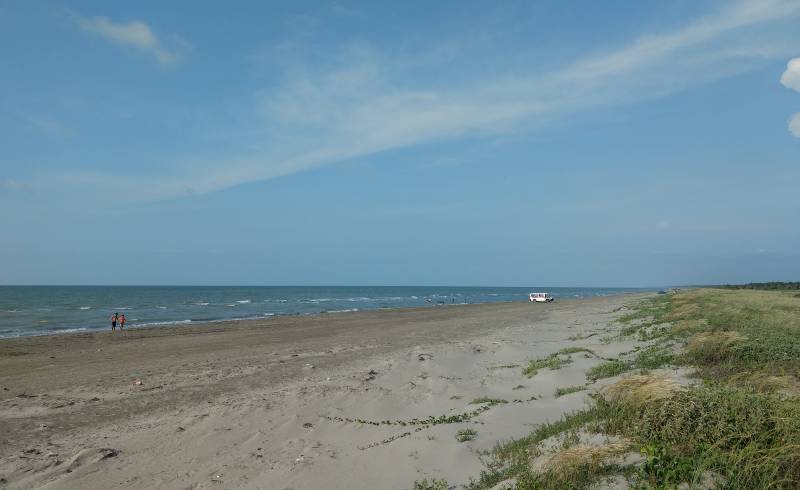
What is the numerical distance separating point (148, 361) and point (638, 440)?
20.4 metres

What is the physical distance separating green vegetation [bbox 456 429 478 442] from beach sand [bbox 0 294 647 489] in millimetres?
110

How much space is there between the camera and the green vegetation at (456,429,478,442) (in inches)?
307

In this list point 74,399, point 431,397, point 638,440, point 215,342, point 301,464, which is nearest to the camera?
point 638,440

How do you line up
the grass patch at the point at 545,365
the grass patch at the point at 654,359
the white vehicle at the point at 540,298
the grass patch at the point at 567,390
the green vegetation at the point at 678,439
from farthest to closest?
the white vehicle at the point at 540,298, the grass patch at the point at 545,365, the grass patch at the point at 654,359, the grass patch at the point at 567,390, the green vegetation at the point at 678,439

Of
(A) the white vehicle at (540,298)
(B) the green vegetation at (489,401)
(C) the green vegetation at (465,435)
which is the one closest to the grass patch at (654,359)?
(B) the green vegetation at (489,401)

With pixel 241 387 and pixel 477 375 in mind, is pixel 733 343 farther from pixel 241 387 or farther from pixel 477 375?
pixel 241 387

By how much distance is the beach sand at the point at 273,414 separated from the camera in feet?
25.3

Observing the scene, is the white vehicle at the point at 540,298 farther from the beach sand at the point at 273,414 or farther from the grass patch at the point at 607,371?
the grass patch at the point at 607,371

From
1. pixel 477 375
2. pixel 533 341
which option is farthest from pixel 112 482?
pixel 533 341

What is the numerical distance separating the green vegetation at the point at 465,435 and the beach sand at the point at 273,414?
110mm

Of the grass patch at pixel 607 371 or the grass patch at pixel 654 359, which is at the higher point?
the grass patch at pixel 654 359

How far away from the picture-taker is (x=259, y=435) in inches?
377

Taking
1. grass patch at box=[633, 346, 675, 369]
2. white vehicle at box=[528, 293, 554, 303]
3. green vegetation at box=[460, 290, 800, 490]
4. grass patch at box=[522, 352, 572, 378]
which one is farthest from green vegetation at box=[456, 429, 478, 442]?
white vehicle at box=[528, 293, 554, 303]

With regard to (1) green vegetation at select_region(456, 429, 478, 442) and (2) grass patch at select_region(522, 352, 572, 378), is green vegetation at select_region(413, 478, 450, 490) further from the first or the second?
(2) grass patch at select_region(522, 352, 572, 378)
